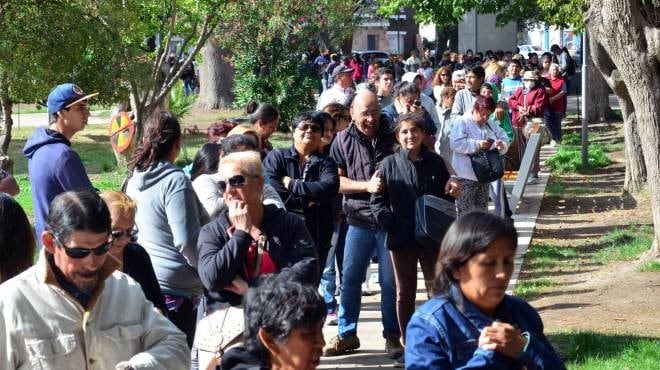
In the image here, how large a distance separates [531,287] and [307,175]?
3.26 m

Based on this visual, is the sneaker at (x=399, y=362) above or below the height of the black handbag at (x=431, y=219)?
below

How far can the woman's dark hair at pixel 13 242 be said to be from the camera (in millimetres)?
4148

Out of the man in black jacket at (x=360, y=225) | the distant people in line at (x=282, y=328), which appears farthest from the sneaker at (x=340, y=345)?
the distant people in line at (x=282, y=328)

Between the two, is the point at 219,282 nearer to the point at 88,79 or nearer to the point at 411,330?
the point at 411,330

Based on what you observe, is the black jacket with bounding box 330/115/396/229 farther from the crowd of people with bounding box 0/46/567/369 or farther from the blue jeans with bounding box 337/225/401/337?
the blue jeans with bounding box 337/225/401/337

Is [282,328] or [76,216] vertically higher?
[76,216]

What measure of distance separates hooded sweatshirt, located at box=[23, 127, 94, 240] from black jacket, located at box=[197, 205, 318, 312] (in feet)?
3.66

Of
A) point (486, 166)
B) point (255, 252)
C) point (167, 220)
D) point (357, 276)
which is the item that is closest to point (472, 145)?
point (486, 166)

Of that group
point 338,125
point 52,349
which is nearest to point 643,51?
point 338,125

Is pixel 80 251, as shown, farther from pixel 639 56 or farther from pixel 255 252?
pixel 639 56

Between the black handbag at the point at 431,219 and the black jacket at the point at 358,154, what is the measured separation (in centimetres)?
72

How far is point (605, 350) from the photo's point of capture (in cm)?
785

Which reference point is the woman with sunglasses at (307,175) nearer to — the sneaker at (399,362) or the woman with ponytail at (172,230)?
the sneaker at (399,362)

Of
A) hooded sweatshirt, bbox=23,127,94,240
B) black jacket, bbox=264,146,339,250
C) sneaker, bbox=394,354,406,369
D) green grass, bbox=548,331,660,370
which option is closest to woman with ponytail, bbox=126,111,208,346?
hooded sweatshirt, bbox=23,127,94,240
